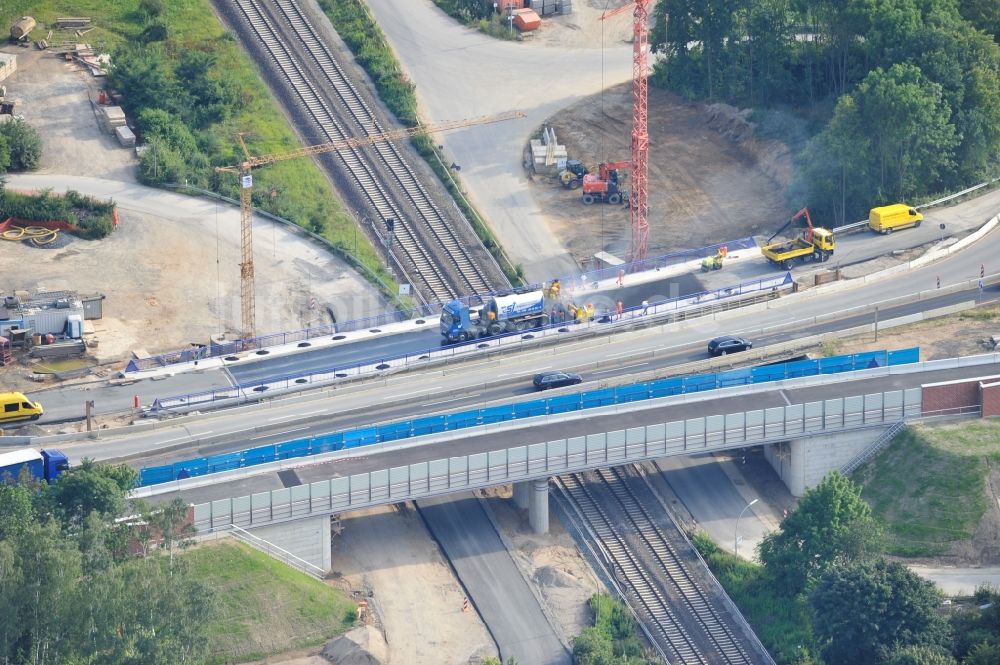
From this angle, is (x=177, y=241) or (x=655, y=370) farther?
(x=177, y=241)

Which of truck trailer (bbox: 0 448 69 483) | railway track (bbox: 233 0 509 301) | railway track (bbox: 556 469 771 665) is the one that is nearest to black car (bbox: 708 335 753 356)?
railway track (bbox: 556 469 771 665)

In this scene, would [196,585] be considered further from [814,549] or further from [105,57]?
[105,57]

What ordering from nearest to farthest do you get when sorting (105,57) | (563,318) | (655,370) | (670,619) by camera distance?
1. (670,619)
2. (655,370)
3. (563,318)
4. (105,57)

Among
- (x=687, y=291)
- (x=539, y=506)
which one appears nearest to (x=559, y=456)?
(x=539, y=506)

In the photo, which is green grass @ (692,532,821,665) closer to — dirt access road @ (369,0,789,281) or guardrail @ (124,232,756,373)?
guardrail @ (124,232,756,373)

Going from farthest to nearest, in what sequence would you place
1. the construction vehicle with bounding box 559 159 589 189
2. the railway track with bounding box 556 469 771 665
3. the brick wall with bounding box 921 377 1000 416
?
the construction vehicle with bounding box 559 159 589 189 < the brick wall with bounding box 921 377 1000 416 < the railway track with bounding box 556 469 771 665

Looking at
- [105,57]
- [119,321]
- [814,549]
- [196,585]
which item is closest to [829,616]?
[814,549]
